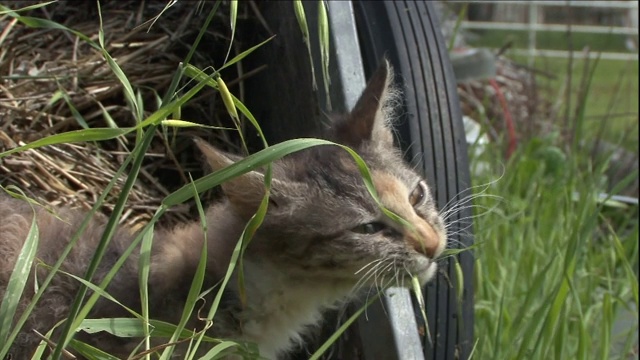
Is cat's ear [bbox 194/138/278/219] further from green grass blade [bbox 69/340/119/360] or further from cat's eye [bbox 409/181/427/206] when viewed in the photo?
green grass blade [bbox 69/340/119/360]

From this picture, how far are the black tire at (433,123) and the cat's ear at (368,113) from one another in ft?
0.82

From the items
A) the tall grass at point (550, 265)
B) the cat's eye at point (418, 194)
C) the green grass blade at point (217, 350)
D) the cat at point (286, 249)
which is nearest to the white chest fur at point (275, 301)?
the cat at point (286, 249)

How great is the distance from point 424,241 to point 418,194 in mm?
244

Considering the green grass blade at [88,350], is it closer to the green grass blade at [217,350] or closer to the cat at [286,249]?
the green grass blade at [217,350]

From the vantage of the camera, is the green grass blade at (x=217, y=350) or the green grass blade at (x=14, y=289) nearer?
the green grass blade at (x=14, y=289)

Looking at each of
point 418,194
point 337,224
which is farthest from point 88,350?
point 418,194

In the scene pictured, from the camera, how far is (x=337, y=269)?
253 centimetres

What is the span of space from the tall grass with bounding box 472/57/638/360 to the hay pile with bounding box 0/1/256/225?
3.74ft

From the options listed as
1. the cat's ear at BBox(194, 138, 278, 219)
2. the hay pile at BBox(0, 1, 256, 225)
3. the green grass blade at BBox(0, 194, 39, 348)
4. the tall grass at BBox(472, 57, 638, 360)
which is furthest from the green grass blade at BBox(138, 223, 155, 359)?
the tall grass at BBox(472, 57, 638, 360)

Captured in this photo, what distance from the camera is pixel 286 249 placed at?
2.54m

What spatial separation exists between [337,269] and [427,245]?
10.0 inches

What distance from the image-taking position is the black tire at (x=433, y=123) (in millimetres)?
2842

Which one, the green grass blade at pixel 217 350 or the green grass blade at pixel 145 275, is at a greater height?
the green grass blade at pixel 145 275

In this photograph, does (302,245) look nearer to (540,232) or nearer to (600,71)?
(540,232)
